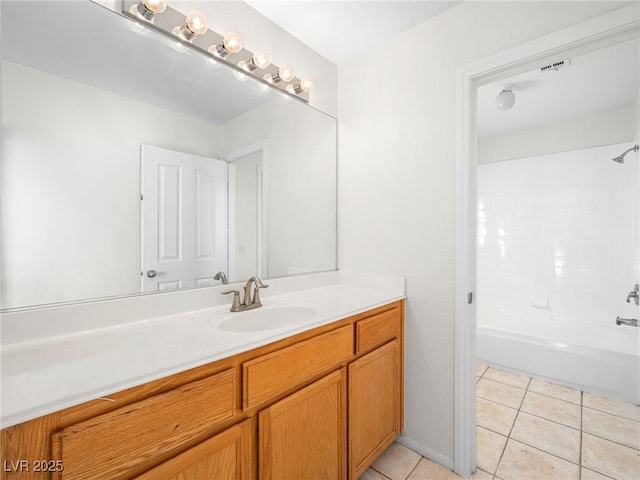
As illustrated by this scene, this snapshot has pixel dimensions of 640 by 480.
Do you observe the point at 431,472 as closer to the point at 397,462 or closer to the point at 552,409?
the point at 397,462

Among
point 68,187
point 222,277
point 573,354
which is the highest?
point 68,187

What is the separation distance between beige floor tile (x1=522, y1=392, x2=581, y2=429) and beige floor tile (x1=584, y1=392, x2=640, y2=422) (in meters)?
0.14

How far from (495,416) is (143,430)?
2.08 meters

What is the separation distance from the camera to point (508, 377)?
239 centimetres

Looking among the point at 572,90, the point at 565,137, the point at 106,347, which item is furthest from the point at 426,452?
the point at 565,137

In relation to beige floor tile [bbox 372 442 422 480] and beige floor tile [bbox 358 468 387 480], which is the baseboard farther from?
beige floor tile [bbox 358 468 387 480]

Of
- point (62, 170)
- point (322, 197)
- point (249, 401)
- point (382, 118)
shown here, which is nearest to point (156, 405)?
point (249, 401)

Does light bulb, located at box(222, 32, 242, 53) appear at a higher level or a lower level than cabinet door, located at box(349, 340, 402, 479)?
higher

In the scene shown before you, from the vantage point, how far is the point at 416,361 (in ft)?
5.31

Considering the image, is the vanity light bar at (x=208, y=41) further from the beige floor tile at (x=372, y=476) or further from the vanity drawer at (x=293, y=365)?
the beige floor tile at (x=372, y=476)

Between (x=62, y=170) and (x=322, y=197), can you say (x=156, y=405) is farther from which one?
(x=322, y=197)

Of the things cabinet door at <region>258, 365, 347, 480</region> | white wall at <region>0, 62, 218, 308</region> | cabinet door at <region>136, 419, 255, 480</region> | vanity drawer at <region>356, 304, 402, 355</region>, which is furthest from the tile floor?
white wall at <region>0, 62, 218, 308</region>

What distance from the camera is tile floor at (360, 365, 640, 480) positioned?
144cm

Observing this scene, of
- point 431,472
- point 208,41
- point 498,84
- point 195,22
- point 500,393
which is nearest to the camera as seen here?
point 195,22
